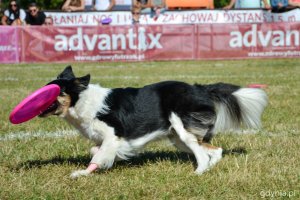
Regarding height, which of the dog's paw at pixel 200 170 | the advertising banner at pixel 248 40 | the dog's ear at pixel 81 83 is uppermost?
the dog's ear at pixel 81 83

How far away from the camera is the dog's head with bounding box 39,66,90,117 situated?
4.52 meters

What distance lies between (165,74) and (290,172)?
374 inches

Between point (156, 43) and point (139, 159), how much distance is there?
14.0 m

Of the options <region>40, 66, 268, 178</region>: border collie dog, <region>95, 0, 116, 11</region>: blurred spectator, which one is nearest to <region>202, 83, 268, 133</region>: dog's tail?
<region>40, 66, 268, 178</region>: border collie dog

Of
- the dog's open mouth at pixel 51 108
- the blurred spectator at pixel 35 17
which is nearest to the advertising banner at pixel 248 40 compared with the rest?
the blurred spectator at pixel 35 17

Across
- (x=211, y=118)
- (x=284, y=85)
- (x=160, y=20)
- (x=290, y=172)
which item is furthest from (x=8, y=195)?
(x=160, y=20)

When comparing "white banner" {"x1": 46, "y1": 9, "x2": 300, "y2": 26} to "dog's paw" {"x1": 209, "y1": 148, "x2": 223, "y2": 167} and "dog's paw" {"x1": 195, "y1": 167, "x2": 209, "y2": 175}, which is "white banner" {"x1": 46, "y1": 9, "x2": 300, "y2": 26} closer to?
"dog's paw" {"x1": 209, "y1": 148, "x2": 223, "y2": 167}

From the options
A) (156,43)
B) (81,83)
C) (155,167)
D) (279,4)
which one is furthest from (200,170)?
(279,4)

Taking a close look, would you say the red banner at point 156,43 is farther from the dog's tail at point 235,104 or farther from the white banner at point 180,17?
the dog's tail at point 235,104

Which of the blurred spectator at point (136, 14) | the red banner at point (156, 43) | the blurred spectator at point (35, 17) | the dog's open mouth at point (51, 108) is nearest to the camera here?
the dog's open mouth at point (51, 108)

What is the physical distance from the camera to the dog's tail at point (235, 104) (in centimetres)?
498

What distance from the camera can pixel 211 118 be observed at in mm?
4836

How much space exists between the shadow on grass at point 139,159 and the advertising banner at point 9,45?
13.8 metres

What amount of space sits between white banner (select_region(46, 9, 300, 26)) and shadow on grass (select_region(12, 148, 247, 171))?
16193mm
